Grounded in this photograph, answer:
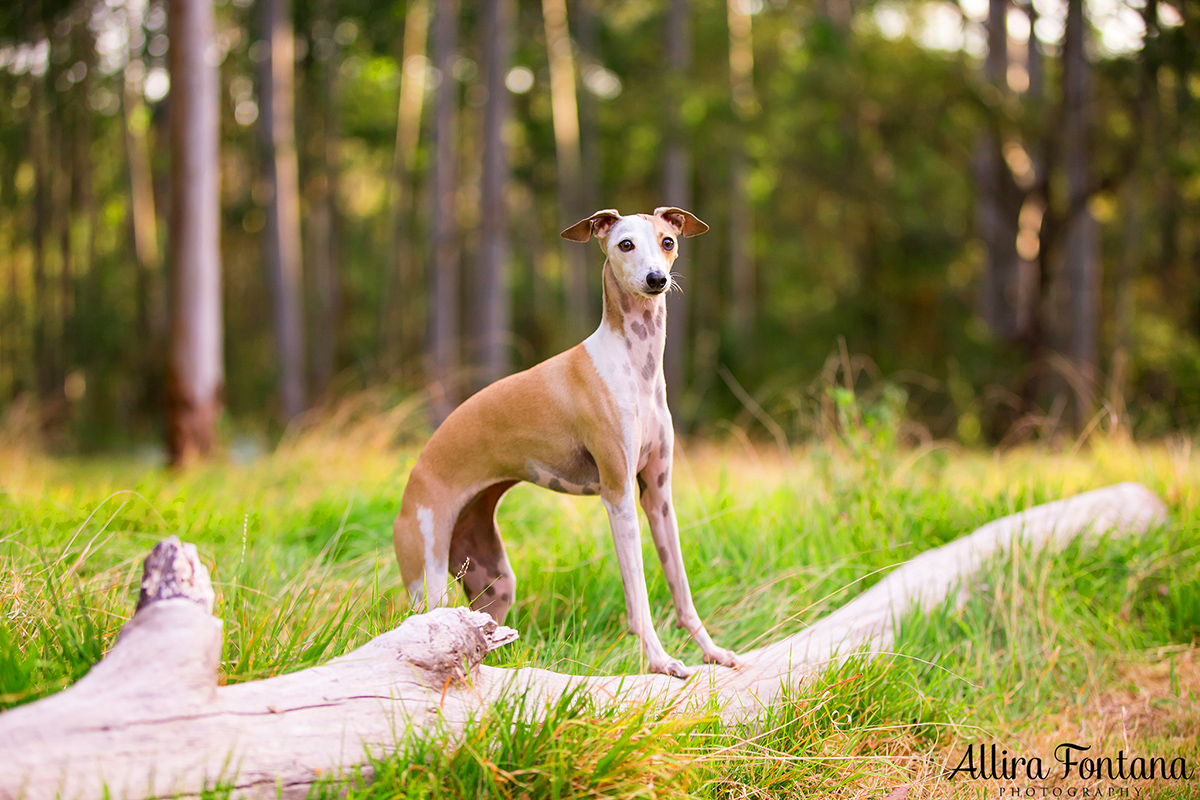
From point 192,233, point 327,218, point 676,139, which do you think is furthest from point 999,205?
point 327,218

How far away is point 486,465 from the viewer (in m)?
3.09

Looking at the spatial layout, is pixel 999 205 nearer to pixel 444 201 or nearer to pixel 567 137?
pixel 444 201

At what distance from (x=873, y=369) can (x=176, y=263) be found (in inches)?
379

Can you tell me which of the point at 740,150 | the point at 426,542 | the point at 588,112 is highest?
the point at 588,112

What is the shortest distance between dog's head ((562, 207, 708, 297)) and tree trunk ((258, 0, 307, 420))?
11238 millimetres

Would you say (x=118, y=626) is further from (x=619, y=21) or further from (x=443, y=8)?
(x=619, y=21)

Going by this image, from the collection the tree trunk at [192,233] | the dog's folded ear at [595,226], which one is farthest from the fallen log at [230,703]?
the tree trunk at [192,233]

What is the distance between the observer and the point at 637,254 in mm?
2791

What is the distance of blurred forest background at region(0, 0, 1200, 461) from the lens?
1021cm

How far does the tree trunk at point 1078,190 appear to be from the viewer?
1141 centimetres

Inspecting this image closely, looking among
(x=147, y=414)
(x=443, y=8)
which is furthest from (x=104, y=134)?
(x=443, y=8)

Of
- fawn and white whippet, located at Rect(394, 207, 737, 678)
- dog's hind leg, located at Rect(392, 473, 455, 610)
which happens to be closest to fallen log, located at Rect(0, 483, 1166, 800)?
fawn and white whippet, located at Rect(394, 207, 737, 678)

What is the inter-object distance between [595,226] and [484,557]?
1390 millimetres

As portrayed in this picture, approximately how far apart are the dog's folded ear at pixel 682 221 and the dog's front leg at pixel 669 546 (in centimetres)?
84
